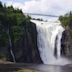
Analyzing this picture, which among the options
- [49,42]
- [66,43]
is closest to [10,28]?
[49,42]

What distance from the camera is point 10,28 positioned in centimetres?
10138

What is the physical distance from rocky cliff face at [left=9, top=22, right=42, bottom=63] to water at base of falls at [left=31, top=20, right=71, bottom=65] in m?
2.43

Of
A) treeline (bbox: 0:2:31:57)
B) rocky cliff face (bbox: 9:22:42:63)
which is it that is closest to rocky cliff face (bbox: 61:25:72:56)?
rocky cliff face (bbox: 9:22:42:63)

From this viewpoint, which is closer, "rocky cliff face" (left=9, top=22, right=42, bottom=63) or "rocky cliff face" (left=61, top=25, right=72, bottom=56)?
"rocky cliff face" (left=9, top=22, right=42, bottom=63)

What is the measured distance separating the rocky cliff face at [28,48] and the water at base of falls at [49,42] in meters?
2.43

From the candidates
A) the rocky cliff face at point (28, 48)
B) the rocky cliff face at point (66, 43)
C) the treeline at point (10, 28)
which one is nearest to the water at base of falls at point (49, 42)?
the rocky cliff face at point (66, 43)

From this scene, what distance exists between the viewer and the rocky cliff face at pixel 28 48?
101 metres

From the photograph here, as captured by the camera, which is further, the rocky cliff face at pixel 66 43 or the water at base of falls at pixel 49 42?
the rocky cliff face at pixel 66 43

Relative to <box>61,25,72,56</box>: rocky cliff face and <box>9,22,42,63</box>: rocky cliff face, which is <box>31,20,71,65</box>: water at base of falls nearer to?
<box>61,25,72,56</box>: rocky cliff face

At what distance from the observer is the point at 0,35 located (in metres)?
96.6

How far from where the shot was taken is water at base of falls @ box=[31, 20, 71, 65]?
110 metres

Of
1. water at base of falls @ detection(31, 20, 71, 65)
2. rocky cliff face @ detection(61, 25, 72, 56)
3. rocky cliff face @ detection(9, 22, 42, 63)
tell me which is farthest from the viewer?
rocky cliff face @ detection(61, 25, 72, 56)

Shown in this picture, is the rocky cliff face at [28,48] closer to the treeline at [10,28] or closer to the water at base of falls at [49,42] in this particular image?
the treeline at [10,28]

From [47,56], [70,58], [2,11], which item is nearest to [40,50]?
[47,56]
